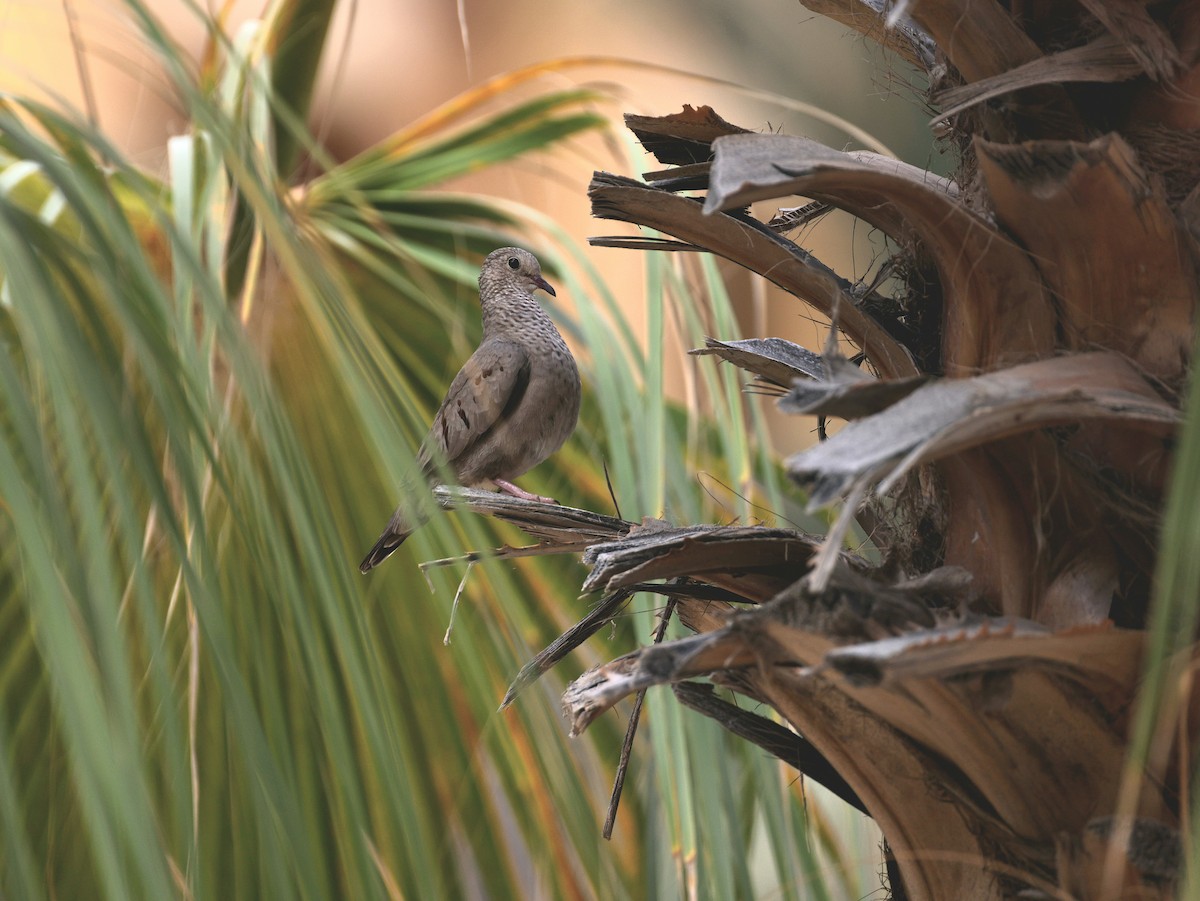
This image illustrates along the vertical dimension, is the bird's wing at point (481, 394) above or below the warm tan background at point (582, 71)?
below

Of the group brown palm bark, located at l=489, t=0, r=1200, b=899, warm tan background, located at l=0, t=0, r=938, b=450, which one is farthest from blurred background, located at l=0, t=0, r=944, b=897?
brown palm bark, located at l=489, t=0, r=1200, b=899

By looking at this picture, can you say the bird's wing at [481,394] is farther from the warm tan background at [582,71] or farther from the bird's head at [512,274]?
the warm tan background at [582,71]

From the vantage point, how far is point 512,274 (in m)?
1.11

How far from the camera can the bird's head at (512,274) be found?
1.10 m

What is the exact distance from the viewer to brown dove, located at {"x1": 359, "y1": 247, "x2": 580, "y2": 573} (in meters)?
1.05

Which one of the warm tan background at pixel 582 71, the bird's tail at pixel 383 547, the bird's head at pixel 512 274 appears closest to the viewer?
the bird's tail at pixel 383 547

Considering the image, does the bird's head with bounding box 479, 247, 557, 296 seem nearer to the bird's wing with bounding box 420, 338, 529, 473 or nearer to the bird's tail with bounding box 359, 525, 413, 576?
the bird's wing with bounding box 420, 338, 529, 473

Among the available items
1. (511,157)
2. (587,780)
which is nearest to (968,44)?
(587,780)

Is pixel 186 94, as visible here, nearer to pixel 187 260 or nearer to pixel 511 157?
pixel 187 260

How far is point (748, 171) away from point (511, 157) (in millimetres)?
886

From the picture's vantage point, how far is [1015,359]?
578mm

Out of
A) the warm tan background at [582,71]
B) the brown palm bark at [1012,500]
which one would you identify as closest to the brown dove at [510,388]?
the brown palm bark at [1012,500]

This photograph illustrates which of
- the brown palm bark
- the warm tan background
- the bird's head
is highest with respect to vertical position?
the warm tan background

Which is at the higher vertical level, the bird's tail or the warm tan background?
the warm tan background
